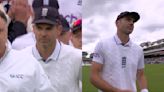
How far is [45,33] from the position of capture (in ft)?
6.23

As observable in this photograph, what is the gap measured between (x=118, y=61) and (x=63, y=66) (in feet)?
1.20

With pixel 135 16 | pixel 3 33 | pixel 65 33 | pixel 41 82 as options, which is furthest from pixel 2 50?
pixel 135 16

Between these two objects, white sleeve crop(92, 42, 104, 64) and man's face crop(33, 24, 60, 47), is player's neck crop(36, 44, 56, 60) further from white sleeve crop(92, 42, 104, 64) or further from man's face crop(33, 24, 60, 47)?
white sleeve crop(92, 42, 104, 64)

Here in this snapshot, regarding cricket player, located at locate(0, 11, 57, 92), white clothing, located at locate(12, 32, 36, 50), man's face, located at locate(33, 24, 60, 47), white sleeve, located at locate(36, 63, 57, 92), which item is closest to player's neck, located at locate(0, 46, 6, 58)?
cricket player, located at locate(0, 11, 57, 92)

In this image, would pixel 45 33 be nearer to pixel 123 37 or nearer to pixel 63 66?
pixel 63 66

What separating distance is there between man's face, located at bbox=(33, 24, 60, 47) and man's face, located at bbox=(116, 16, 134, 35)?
1.46 feet

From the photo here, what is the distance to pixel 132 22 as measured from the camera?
2.30 m

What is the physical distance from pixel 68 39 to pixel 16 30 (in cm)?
27

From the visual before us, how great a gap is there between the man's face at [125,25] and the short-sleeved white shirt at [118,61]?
6 cm

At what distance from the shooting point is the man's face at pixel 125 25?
227cm

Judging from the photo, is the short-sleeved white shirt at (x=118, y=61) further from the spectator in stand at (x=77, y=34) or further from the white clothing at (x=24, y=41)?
the white clothing at (x=24, y=41)

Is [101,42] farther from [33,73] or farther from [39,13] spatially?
[33,73]

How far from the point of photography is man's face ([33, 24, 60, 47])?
191cm

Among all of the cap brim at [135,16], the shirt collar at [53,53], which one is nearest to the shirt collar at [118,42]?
the cap brim at [135,16]
